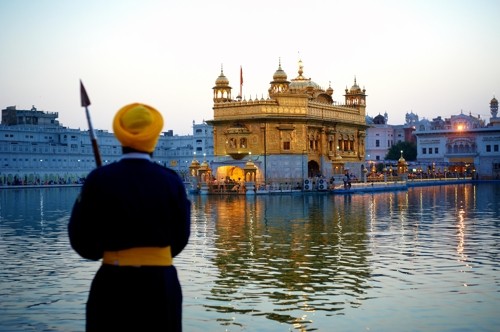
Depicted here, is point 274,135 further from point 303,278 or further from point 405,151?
point 405,151

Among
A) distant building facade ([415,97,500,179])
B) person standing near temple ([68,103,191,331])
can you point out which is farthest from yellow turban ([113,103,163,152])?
distant building facade ([415,97,500,179])

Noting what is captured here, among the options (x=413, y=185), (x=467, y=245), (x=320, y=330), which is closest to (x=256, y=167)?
(x=413, y=185)

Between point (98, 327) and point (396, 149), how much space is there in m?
114

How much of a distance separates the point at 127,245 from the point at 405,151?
114078 mm

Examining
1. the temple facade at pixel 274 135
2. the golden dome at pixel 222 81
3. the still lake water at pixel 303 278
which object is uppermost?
the golden dome at pixel 222 81

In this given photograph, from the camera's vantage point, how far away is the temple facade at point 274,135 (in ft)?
203

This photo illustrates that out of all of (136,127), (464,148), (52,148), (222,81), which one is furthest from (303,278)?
(52,148)

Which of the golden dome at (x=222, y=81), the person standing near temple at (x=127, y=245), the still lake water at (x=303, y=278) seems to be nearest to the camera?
the person standing near temple at (x=127, y=245)

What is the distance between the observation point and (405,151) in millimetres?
116625

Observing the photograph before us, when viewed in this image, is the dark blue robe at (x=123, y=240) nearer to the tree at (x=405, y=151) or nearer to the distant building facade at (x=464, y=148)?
the distant building facade at (x=464, y=148)

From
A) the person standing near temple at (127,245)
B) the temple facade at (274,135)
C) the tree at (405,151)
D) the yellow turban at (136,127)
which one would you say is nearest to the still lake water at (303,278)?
the person standing near temple at (127,245)

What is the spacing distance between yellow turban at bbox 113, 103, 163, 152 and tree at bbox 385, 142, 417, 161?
112406 mm

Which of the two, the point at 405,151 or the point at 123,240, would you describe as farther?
the point at 405,151

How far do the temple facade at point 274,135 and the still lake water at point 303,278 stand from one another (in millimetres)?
35441
